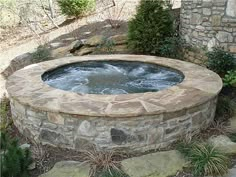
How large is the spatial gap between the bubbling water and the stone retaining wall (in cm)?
71

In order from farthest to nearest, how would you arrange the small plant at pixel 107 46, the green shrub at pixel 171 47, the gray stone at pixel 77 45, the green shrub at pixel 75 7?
1. the green shrub at pixel 75 7
2. the gray stone at pixel 77 45
3. the small plant at pixel 107 46
4. the green shrub at pixel 171 47

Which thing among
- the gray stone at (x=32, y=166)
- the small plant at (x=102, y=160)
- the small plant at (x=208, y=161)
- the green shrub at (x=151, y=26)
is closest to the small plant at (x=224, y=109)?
the small plant at (x=208, y=161)

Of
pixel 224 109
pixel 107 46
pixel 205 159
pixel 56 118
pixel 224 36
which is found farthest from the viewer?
pixel 107 46

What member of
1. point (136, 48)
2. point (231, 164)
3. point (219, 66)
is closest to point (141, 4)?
point (136, 48)

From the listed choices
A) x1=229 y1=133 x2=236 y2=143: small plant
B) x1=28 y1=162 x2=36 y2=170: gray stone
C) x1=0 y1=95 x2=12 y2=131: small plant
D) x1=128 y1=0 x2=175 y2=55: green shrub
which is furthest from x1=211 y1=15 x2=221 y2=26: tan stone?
x1=28 y1=162 x2=36 y2=170: gray stone

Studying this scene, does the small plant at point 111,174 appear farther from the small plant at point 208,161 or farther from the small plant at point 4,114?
the small plant at point 4,114

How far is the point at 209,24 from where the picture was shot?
535 cm

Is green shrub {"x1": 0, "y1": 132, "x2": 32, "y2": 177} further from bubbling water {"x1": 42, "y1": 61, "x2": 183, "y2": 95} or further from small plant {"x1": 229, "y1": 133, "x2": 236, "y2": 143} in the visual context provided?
small plant {"x1": 229, "y1": 133, "x2": 236, "y2": 143}

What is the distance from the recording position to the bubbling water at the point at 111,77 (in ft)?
13.8

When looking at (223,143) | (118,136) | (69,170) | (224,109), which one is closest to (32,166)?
(69,170)

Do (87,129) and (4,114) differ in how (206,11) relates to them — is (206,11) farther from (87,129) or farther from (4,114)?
(4,114)

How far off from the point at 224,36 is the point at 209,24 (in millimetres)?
336

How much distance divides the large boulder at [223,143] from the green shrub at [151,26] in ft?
8.63

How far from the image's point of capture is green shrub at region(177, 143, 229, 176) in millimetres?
3141
